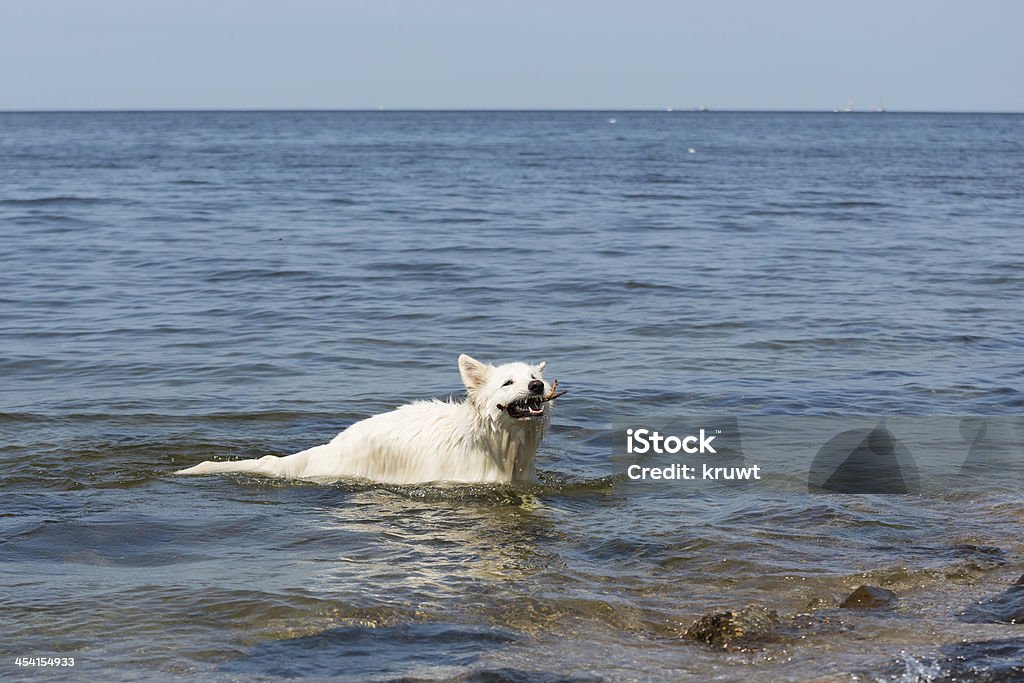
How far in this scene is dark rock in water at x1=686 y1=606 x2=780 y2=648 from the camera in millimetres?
5982

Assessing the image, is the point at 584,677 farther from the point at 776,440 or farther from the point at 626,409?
the point at 626,409

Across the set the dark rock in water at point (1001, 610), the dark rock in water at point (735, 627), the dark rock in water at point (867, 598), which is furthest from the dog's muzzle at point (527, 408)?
the dark rock in water at point (1001, 610)

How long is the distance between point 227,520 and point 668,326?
8856 millimetres

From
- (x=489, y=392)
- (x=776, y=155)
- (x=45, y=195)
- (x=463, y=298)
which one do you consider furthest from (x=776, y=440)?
(x=776, y=155)

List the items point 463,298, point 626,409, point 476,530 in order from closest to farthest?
point 476,530
point 626,409
point 463,298

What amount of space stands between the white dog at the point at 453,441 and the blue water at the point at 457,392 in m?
0.20

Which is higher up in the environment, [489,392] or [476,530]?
[489,392]

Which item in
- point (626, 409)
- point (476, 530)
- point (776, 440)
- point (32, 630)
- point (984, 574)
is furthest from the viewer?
point (626, 409)

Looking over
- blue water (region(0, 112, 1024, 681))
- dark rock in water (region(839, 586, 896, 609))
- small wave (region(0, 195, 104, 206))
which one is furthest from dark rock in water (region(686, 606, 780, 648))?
small wave (region(0, 195, 104, 206))

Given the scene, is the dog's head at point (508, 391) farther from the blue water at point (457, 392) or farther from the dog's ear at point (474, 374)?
the blue water at point (457, 392)

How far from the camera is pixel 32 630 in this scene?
624cm

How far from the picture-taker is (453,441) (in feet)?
29.7

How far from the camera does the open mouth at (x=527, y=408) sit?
8.49 meters

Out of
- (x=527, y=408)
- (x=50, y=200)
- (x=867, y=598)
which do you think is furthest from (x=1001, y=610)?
(x=50, y=200)
